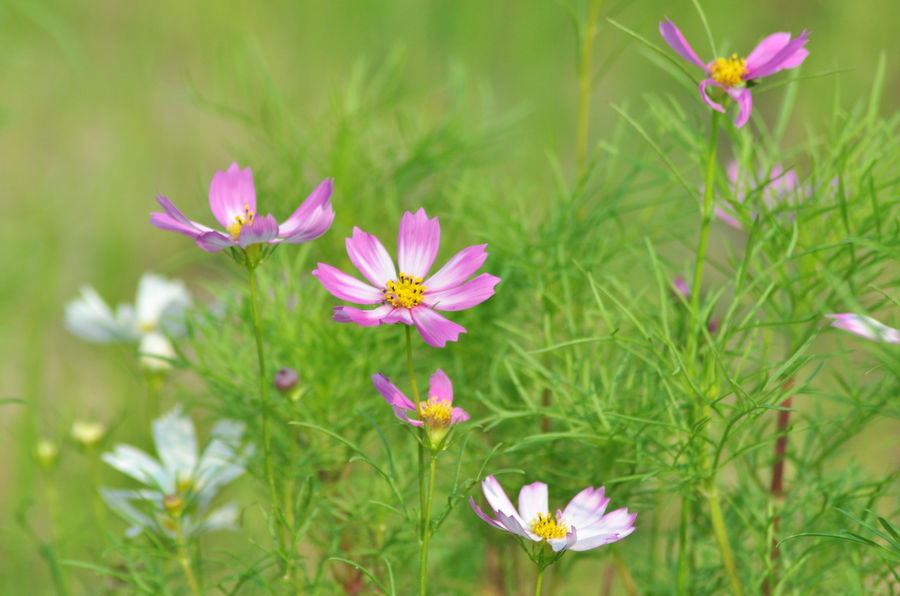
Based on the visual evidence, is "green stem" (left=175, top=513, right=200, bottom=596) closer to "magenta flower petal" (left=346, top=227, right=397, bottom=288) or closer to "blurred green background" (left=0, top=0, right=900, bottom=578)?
"magenta flower petal" (left=346, top=227, right=397, bottom=288)

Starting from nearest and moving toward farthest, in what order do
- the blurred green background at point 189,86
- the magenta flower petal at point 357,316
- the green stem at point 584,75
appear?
the magenta flower petal at point 357,316, the green stem at point 584,75, the blurred green background at point 189,86

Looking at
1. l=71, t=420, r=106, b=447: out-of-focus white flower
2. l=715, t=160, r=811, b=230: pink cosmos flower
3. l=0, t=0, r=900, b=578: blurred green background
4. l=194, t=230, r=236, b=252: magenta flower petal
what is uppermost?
l=0, t=0, r=900, b=578: blurred green background

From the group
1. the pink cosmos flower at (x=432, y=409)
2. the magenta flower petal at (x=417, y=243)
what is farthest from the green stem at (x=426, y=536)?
the magenta flower petal at (x=417, y=243)

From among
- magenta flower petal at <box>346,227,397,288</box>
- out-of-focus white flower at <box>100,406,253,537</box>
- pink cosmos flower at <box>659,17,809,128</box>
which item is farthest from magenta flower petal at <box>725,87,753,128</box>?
out-of-focus white flower at <box>100,406,253,537</box>

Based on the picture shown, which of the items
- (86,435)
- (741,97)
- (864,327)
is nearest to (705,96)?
(741,97)

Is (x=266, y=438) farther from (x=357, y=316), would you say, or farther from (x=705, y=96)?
(x=705, y=96)

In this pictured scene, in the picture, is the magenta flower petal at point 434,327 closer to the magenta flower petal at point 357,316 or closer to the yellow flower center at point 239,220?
the magenta flower petal at point 357,316
